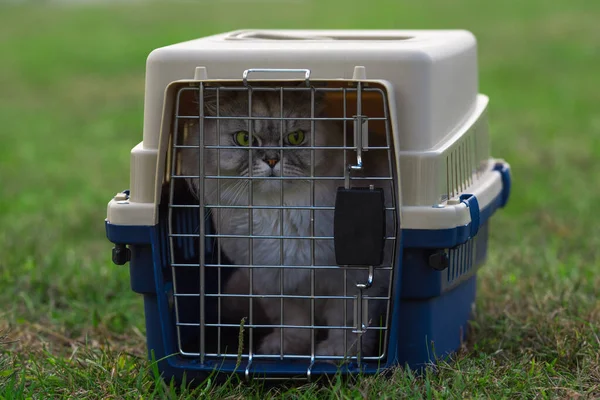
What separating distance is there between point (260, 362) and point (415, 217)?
50 cm

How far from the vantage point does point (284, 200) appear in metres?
2.06

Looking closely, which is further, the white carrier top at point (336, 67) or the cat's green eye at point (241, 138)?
the cat's green eye at point (241, 138)

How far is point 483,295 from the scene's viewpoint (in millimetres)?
2703

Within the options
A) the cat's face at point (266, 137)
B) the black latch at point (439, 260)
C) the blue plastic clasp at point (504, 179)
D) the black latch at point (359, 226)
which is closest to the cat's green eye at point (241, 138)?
the cat's face at point (266, 137)

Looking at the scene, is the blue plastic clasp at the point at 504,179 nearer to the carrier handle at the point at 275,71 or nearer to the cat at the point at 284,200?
the cat at the point at 284,200

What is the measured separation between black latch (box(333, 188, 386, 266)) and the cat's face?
14 centimetres

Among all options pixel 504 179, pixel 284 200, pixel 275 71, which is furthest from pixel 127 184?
pixel 275 71

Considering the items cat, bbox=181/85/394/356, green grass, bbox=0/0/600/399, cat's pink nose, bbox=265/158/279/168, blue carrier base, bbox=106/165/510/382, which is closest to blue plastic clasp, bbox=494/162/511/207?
green grass, bbox=0/0/600/399

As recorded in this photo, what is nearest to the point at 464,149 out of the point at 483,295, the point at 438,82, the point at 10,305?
the point at 438,82

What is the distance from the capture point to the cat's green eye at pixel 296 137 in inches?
79.2

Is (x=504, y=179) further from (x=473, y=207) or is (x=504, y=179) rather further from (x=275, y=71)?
(x=275, y=71)

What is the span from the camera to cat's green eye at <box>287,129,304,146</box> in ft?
6.60

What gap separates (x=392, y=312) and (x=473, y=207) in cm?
30

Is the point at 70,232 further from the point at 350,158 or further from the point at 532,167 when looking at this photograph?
the point at 532,167
